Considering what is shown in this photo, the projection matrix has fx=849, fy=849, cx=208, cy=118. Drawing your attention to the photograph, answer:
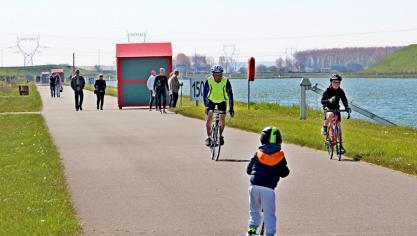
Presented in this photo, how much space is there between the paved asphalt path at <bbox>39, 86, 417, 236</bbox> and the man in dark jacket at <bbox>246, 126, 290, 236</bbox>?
92 cm

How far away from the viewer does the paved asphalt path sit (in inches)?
352

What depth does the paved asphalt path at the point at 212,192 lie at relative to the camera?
895 centimetres

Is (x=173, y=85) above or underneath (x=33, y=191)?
underneath

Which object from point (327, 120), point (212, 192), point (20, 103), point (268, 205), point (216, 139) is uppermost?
point (268, 205)

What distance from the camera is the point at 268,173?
7.64m

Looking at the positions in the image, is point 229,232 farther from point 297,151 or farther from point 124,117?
point 124,117

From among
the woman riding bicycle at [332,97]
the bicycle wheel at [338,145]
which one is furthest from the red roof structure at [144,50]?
the bicycle wheel at [338,145]

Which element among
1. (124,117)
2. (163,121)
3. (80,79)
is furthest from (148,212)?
(80,79)

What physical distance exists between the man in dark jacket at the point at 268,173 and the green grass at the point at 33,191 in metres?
1.97

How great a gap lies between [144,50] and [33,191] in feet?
92.0

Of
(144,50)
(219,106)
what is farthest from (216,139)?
(144,50)

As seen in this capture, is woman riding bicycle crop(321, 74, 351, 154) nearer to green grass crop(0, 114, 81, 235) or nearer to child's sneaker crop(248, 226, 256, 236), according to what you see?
green grass crop(0, 114, 81, 235)

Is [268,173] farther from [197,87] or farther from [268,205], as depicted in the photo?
[197,87]

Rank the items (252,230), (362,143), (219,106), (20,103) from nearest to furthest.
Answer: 1. (252,230)
2. (219,106)
3. (362,143)
4. (20,103)
